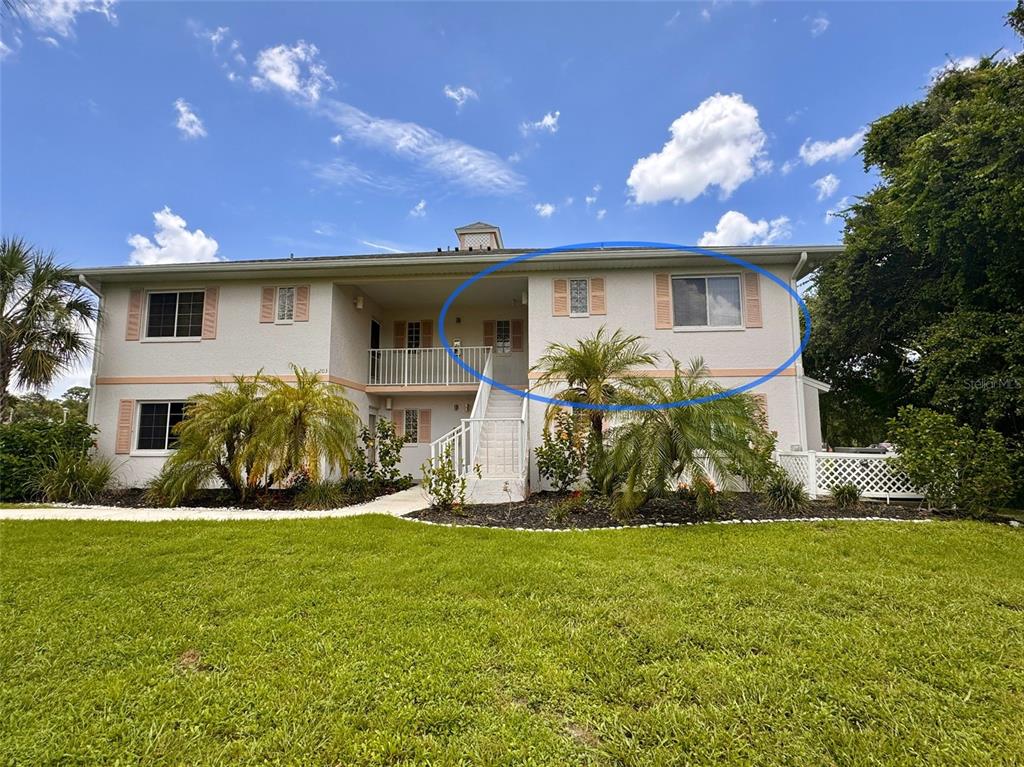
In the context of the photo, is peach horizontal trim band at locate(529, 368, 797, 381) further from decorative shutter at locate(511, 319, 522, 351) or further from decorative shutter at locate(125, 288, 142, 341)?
decorative shutter at locate(125, 288, 142, 341)

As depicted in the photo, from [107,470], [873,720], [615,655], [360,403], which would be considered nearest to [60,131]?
[107,470]

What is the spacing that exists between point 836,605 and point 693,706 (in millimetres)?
2134

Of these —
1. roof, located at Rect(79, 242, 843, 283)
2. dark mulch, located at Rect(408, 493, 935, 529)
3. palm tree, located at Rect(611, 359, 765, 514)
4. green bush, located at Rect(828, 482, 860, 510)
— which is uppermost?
roof, located at Rect(79, 242, 843, 283)

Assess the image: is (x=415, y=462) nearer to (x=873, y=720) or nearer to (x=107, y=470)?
(x=107, y=470)

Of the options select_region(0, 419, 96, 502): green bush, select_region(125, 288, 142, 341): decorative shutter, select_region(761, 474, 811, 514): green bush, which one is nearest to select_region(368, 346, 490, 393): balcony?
select_region(125, 288, 142, 341): decorative shutter

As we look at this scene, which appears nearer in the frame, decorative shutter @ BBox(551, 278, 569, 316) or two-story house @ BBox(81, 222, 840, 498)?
two-story house @ BBox(81, 222, 840, 498)

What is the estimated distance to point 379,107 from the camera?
530 inches

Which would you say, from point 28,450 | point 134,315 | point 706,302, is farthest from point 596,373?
point 28,450

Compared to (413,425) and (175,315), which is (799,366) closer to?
(413,425)

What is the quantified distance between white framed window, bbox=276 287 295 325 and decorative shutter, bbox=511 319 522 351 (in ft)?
19.7

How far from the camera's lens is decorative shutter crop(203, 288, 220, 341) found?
11.6 meters

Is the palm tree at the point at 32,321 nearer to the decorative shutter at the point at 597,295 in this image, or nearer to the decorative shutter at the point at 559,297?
the decorative shutter at the point at 559,297

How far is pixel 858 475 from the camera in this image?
843 cm

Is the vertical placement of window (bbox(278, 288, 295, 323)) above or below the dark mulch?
above
